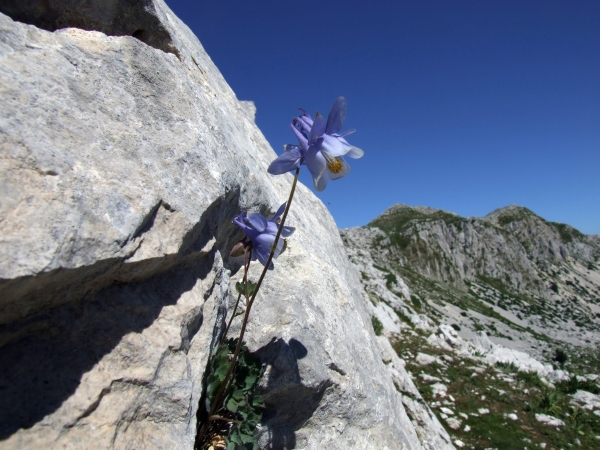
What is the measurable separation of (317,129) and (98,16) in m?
2.67

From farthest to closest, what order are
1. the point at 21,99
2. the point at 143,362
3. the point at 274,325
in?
the point at 274,325 → the point at 143,362 → the point at 21,99

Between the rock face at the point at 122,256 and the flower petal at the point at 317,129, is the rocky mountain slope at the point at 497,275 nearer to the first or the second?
the rock face at the point at 122,256

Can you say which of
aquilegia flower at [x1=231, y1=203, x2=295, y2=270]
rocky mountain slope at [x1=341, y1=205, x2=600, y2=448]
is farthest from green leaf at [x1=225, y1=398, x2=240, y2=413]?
rocky mountain slope at [x1=341, y1=205, x2=600, y2=448]

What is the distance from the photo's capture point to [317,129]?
108 inches

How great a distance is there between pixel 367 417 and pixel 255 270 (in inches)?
81.1

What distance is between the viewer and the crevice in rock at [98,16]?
331 cm

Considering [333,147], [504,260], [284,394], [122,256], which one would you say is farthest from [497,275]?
[122,256]

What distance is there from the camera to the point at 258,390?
3391 millimetres

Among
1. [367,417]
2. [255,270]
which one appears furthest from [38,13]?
[367,417]

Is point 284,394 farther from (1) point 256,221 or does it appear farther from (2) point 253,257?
(1) point 256,221

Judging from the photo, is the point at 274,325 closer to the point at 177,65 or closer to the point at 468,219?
Answer: the point at 177,65

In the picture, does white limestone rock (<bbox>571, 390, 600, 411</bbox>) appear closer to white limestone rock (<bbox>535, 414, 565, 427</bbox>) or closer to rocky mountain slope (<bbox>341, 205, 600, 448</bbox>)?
white limestone rock (<bbox>535, 414, 565, 427</bbox>)

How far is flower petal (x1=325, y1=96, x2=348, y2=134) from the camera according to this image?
112 inches

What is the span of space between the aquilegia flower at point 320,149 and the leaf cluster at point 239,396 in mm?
1674
